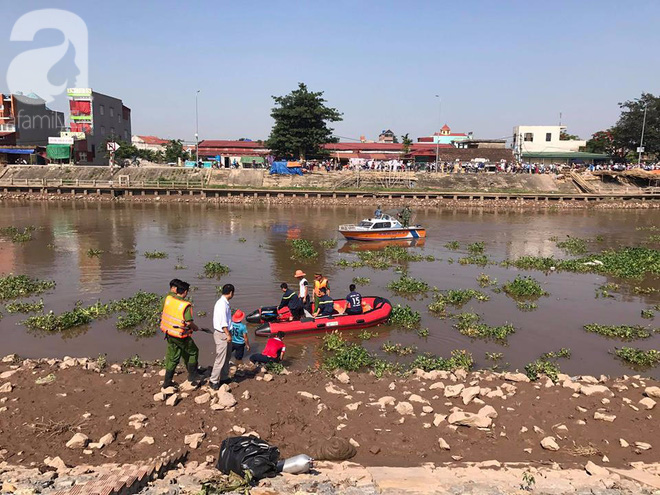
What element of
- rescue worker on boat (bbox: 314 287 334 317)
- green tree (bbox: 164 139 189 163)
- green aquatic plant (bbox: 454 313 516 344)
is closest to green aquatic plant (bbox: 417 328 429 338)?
green aquatic plant (bbox: 454 313 516 344)

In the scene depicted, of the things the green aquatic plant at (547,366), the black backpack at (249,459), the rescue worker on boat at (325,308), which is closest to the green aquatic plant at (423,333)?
the rescue worker on boat at (325,308)

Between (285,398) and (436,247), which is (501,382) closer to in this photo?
(285,398)

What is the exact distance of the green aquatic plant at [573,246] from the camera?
2844 centimetres

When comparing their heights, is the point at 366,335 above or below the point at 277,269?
below

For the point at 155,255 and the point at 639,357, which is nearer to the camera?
the point at 639,357

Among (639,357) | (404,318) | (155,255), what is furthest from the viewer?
(155,255)

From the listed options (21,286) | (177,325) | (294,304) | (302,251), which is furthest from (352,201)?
(177,325)

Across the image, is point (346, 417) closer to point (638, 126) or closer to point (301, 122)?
point (301, 122)

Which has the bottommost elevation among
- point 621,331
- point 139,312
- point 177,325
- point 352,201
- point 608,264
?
point 621,331

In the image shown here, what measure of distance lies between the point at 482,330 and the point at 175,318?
9204 mm

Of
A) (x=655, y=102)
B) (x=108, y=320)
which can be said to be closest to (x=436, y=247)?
(x=108, y=320)

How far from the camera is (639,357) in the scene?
40.8 feet

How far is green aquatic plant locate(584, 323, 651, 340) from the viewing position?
14.3 meters

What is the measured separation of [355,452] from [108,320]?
10275 millimetres
